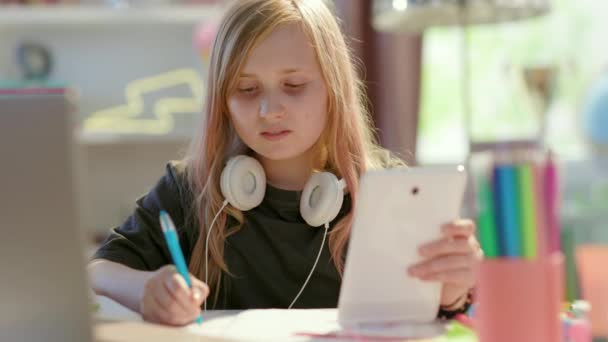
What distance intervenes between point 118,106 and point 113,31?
0.84 ft

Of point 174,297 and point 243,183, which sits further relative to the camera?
point 243,183

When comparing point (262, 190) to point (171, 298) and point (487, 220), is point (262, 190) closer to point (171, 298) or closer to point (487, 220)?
point (171, 298)

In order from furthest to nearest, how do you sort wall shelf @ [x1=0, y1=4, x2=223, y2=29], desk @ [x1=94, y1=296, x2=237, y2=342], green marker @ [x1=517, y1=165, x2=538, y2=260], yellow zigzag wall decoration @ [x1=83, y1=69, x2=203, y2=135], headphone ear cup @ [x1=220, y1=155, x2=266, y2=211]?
yellow zigzag wall decoration @ [x1=83, y1=69, x2=203, y2=135] < wall shelf @ [x1=0, y1=4, x2=223, y2=29] < headphone ear cup @ [x1=220, y1=155, x2=266, y2=211] < desk @ [x1=94, y1=296, x2=237, y2=342] < green marker @ [x1=517, y1=165, x2=538, y2=260]

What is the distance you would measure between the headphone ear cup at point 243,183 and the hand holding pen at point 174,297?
0.29 m

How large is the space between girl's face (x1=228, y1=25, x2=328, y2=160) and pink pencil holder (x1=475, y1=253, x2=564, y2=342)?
62cm

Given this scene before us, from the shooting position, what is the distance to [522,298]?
70 cm

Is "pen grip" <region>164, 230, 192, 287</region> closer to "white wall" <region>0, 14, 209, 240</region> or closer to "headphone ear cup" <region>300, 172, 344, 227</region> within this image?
"headphone ear cup" <region>300, 172, 344, 227</region>

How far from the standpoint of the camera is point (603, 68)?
9.82 ft

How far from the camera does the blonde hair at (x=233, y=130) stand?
4.32 feet

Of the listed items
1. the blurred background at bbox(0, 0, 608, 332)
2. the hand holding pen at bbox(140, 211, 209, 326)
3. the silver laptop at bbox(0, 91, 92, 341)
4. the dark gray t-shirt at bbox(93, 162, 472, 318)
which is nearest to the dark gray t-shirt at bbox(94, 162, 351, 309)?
the dark gray t-shirt at bbox(93, 162, 472, 318)

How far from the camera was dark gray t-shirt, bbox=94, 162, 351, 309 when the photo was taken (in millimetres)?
1367

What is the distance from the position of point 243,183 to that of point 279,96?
0.14 meters

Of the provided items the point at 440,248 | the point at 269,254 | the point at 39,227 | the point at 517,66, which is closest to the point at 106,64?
the point at 517,66

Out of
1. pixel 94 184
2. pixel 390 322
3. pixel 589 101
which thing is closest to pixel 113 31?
pixel 94 184
